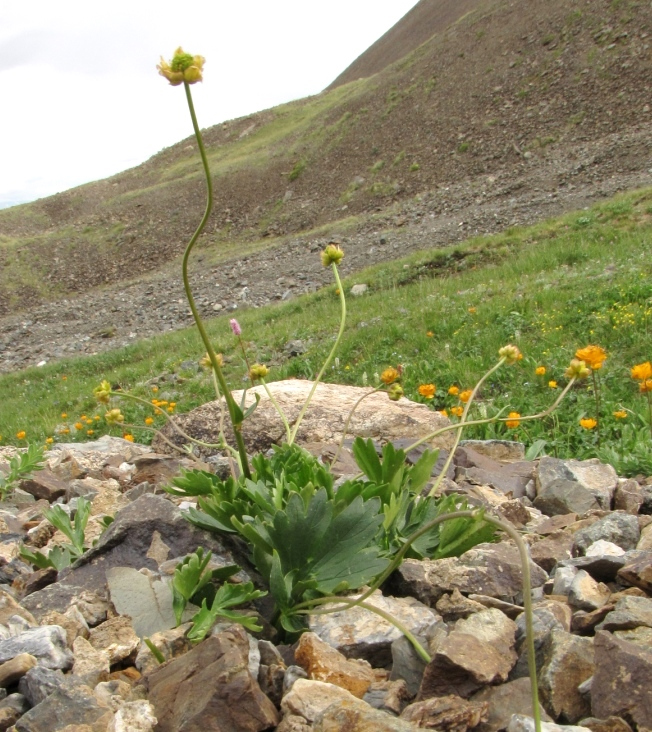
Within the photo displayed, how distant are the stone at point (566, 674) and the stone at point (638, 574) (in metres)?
0.44

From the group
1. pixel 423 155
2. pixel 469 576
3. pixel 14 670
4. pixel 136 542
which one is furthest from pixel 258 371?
pixel 423 155

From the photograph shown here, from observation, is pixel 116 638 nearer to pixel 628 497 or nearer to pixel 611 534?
pixel 611 534

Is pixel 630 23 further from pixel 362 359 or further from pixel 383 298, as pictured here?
pixel 362 359

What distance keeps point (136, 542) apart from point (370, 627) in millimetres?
908

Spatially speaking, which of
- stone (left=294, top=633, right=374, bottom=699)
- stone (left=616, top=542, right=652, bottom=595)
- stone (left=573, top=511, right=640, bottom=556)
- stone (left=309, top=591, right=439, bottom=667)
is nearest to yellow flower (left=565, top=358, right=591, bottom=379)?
stone (left=573, top=511, right=640, bottom=556)

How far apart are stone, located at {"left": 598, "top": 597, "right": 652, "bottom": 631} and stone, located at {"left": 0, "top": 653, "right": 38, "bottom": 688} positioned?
1.39 metres

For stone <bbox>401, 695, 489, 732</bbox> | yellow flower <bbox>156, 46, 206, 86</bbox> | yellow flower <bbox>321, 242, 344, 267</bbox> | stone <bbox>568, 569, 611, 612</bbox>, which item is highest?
yellow flower <bbox>156, 46, 206, 86</bbox>

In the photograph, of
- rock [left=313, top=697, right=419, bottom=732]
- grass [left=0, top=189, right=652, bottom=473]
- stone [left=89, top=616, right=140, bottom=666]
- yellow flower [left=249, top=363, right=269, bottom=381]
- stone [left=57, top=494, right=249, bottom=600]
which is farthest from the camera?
grass [left=0, top=189, right=652, bottom=473]

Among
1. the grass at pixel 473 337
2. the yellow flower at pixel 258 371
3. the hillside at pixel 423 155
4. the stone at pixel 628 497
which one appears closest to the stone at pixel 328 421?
the grass at pixel 473 337

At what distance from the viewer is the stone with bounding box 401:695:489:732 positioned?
1.37 meters

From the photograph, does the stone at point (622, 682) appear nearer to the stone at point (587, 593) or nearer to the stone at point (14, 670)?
the stone at point (587, 593)

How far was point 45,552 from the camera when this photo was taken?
2705 mm

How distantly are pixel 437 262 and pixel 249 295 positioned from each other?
556 centimetres

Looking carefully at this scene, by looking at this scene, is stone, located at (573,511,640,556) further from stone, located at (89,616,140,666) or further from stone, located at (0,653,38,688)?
stone, located at (0,653,38,688)
